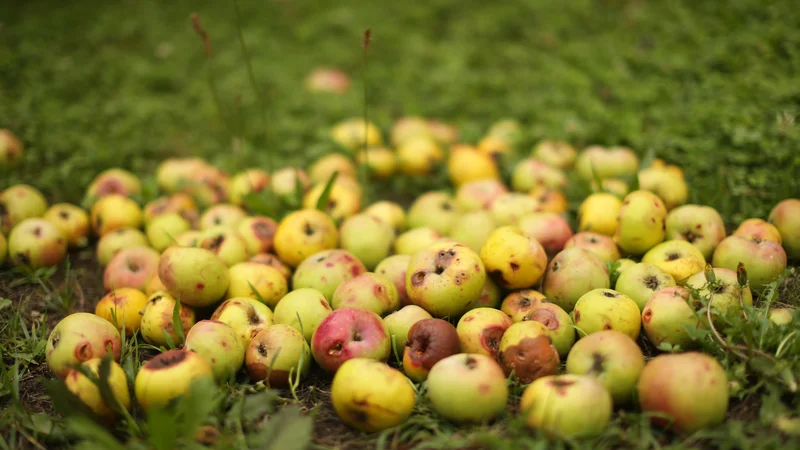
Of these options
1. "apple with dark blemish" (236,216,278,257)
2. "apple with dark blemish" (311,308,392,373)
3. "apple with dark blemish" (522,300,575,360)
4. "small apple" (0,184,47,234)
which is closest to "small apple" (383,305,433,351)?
"apple with dark blemish" (311,308,392,373)

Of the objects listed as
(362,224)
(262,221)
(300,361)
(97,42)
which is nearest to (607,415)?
(300,361)

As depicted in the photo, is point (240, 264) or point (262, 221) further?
point (262, 221)

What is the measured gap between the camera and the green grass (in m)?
2.67

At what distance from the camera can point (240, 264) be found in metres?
3.54

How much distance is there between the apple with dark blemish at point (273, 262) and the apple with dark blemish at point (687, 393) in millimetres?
2163

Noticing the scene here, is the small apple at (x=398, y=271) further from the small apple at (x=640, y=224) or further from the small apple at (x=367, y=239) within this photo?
the small apple at (x=640, y=224)

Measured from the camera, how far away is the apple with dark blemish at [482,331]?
2955 millimetres

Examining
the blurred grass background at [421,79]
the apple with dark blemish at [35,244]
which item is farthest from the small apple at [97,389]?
the blurred grass background at [421,79]

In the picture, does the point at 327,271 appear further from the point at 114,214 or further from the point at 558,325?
the point at 114,214

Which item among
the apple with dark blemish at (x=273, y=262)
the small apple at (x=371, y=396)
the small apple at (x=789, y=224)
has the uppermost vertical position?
the small apple at (x=789, y=224)

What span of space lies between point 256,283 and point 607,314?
194 cm

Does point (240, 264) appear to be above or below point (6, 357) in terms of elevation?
above

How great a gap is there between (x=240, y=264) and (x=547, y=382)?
1.92 m

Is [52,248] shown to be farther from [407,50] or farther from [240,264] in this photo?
[407,50]
